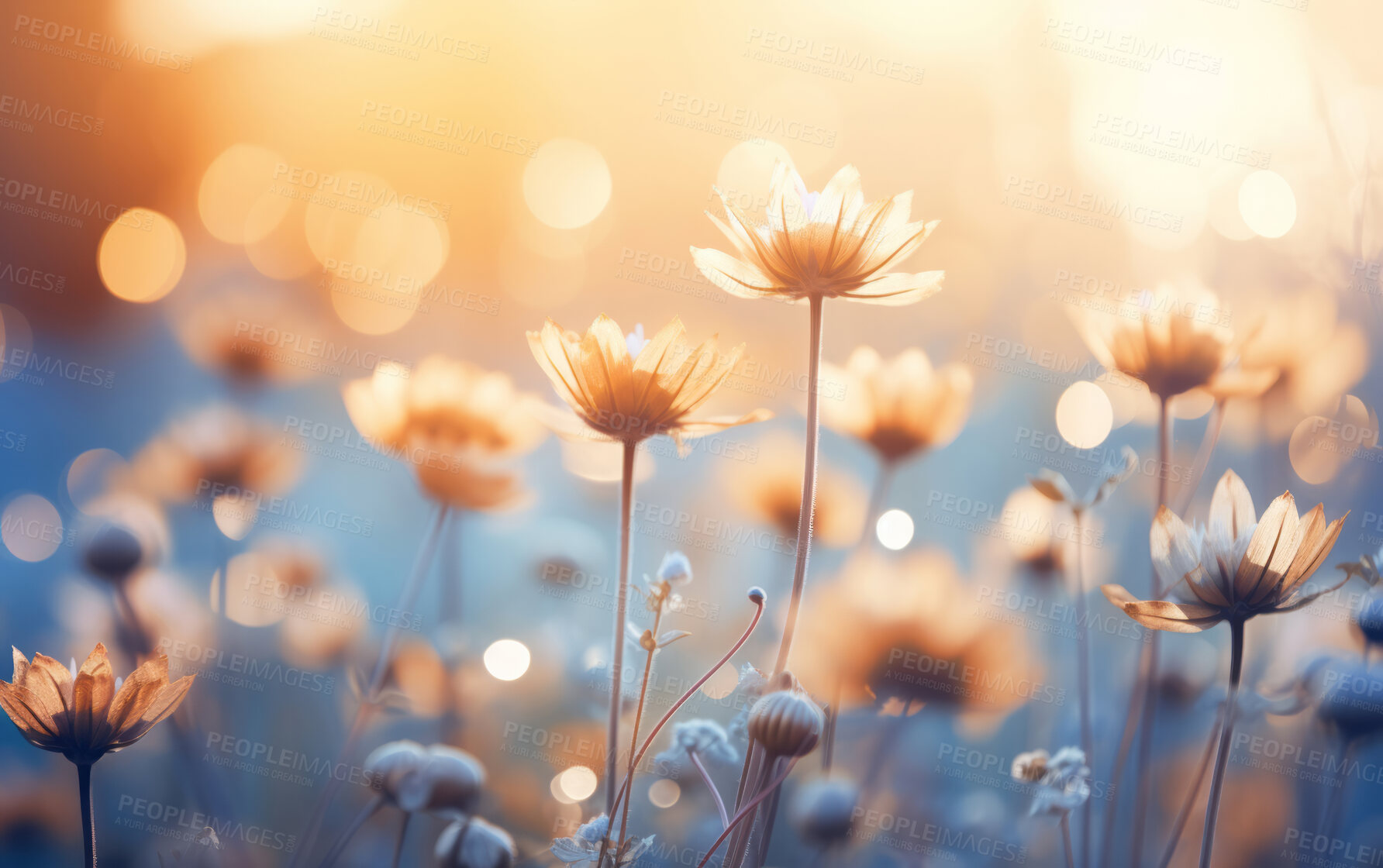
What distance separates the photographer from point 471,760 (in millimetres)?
437

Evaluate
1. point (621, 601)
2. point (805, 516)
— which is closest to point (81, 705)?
point (621, 601)

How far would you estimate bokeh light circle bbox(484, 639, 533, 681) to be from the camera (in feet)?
2.52

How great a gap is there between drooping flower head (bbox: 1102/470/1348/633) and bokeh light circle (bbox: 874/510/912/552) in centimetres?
38

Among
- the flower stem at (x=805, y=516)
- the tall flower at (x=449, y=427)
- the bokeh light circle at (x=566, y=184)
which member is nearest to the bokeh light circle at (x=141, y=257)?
the bokeh light circle at (x=566, y=184)

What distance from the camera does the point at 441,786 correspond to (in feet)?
1.35

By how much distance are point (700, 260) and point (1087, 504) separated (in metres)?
0.32

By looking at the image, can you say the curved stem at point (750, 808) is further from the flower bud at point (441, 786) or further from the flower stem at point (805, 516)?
the flower bud at point (441, 786)

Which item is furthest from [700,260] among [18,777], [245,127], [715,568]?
[245,127]

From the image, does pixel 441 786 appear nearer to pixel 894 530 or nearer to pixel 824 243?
pixel 824 243

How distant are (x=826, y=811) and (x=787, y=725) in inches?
10.3

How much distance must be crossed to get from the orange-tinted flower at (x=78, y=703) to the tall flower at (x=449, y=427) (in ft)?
0.99

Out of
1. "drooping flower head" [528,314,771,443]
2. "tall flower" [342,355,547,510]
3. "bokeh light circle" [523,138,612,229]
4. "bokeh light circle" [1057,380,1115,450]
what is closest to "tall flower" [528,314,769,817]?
"drooping flower head" [528,314,771,443]

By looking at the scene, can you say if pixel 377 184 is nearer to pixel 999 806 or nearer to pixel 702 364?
pixel 702 364

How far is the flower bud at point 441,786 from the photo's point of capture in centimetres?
41
